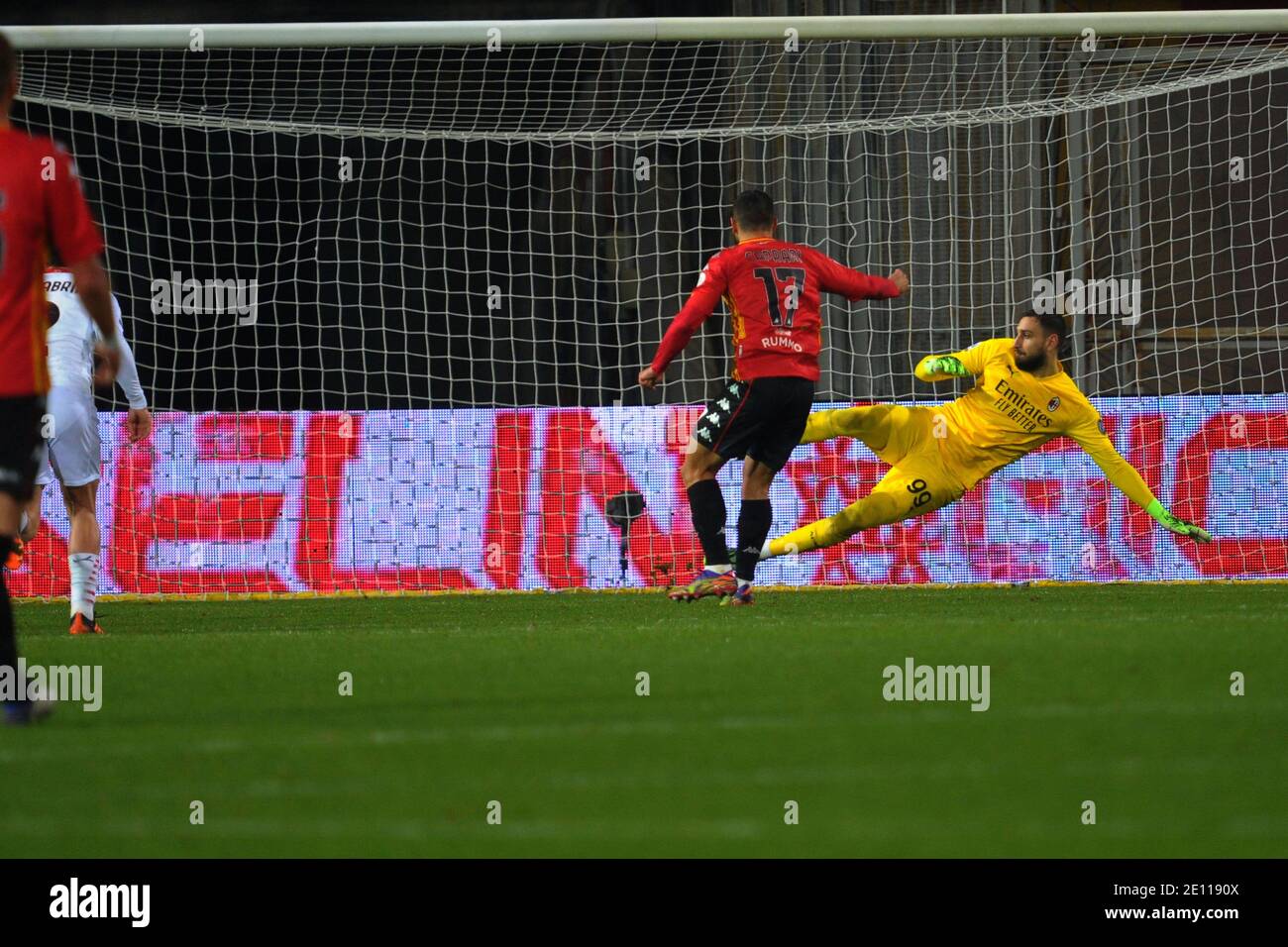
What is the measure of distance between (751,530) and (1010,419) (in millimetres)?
1918

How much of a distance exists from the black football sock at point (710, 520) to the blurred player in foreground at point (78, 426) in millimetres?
2698

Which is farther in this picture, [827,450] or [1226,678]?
[827,450]

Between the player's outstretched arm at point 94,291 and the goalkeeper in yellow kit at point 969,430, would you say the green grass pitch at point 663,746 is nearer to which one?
the player's outstretched arm at point 94,291

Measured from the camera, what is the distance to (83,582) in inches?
312

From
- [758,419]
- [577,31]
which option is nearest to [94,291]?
[758,419]

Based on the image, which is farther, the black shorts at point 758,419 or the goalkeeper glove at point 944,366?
the goalkeeper glove at point 944,366

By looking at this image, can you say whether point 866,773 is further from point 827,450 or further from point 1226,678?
point 827,450

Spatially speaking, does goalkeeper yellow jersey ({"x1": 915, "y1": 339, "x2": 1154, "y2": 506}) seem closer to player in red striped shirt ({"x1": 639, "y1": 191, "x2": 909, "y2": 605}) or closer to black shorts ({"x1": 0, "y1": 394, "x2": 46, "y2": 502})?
player in red striped shirt ({"x1": 639, "y1": 191, "x2": 909, "y2": 605})

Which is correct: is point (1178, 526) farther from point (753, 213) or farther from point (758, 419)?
point (753, 213)

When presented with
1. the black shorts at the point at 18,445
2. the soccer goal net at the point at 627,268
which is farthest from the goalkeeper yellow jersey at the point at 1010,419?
the black shorts at the point at 18,445

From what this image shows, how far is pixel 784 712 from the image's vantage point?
15.5 feet

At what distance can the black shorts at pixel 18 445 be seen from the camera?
4.60 metres

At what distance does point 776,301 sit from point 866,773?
511 centimetres

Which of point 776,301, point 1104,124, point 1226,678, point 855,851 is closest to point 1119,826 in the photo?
point 855,851
